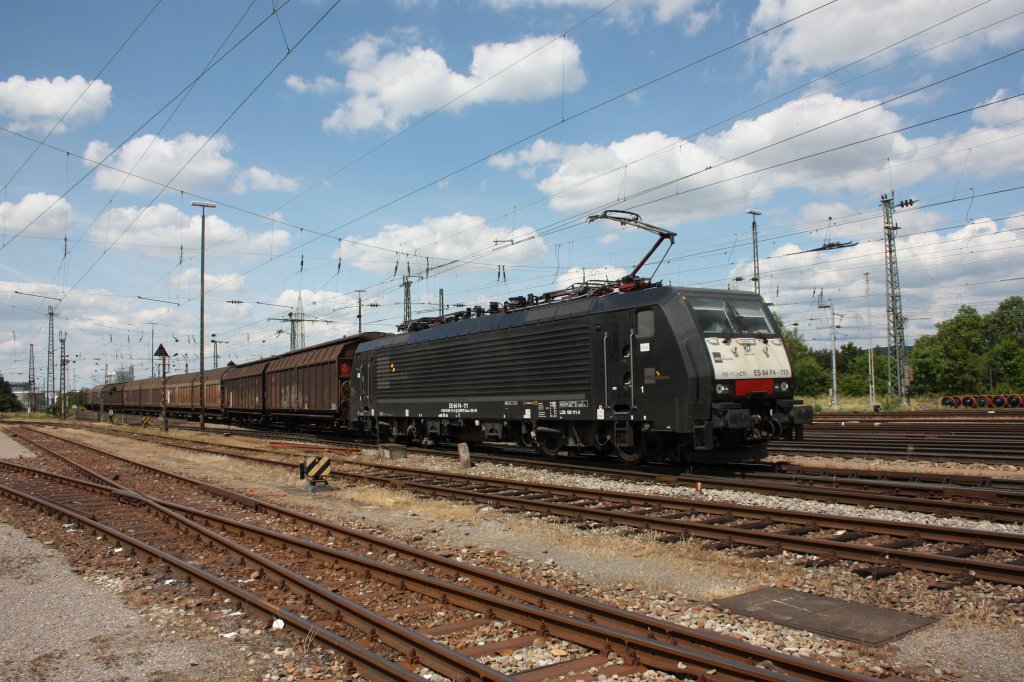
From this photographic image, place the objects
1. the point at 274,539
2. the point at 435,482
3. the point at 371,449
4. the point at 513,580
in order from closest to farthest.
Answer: the point at 513,580 → the point at 274,539 → the point at 435,482 → the point at 371,449

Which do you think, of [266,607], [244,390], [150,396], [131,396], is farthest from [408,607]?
[131,396]

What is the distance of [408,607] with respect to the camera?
6.69m

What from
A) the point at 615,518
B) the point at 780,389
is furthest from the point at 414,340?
the point at 615,518

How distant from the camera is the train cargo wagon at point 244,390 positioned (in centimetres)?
3722

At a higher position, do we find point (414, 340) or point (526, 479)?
point (414, 340)

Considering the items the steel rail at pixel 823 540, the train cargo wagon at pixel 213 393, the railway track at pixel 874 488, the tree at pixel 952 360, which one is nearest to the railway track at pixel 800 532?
the steel rail at pixel 823 540

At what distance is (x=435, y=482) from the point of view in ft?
47.9

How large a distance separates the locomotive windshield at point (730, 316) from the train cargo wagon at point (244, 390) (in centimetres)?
2827

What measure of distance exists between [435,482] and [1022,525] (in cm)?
969

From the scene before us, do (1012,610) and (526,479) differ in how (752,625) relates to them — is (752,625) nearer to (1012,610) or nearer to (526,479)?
(1012,610)

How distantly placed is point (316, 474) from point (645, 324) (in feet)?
23.7

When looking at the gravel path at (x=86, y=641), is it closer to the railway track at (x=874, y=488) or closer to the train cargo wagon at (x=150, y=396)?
the railway track at (x=874, y=488)

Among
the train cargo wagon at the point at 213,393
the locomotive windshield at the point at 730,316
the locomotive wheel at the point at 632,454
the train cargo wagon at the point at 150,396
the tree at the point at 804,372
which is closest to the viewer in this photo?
the locomotive windshield at the point at 730,316

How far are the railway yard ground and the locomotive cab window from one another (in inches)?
115
